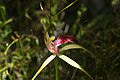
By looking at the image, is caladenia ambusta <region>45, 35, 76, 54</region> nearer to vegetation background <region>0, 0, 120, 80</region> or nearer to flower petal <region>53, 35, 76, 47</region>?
flower petal <region>53, 35, 76, 47</region>

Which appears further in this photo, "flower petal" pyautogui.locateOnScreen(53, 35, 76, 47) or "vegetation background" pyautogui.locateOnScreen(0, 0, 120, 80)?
"vegetation background" pyautogui.locateOnScreen(0, 0, 120, 80)

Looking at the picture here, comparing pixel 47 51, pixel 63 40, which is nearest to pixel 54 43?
pixel 63 40

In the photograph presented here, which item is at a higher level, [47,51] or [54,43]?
[54,43]

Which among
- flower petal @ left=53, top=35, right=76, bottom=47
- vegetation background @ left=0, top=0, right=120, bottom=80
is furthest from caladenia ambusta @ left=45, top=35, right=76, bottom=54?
vegetation background @ left=0, top=0, right=120, bottom=80

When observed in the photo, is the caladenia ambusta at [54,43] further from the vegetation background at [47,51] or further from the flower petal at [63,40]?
the vegetation background at [47,51]

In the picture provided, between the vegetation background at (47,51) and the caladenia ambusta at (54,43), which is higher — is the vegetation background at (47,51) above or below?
below

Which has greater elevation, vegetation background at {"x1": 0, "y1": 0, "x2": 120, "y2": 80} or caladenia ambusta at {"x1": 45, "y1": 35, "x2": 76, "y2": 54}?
caladenia ambusta at {"x1": 45, "y1": 35, "x2": 76, "y2": 54}

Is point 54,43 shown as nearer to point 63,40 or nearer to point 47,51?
point 63,40

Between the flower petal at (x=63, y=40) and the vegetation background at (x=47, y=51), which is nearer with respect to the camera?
the flower petal at (x=63, y=40)

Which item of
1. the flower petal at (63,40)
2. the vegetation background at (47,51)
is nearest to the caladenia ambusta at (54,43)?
the flower petal at (63,40)

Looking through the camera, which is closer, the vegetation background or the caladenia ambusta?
the caladenia ambusta

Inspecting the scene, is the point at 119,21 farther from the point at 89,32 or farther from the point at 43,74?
the point at 43,74

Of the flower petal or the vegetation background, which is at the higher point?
the flower petal

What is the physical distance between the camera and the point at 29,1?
7.29 feet
